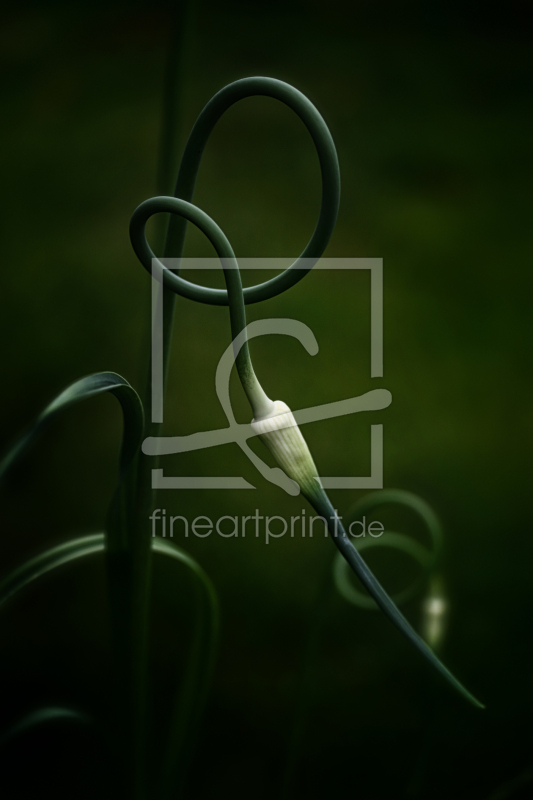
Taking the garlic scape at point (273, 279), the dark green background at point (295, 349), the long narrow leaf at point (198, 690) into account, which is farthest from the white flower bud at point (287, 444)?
the dark green background at point (295, 349)

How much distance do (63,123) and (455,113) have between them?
446mm

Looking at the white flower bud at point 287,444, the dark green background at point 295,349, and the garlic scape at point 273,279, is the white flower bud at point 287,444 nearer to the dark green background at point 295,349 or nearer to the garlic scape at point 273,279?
the garlic scape at point 273,279

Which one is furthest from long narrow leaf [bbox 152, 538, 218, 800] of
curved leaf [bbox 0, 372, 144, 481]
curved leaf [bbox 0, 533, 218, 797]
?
curved leaf [bbox 0, 372, 144, 481]

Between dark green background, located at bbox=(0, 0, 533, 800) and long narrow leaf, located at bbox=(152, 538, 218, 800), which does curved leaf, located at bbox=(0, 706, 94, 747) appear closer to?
long narrow leaf, located at bbox=(152, 538, 218, 800)

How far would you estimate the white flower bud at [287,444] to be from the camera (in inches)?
6.8

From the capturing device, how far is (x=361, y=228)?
0.62 meters

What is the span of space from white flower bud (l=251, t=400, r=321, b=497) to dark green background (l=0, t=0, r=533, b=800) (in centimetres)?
40

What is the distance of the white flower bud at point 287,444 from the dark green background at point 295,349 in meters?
0.40

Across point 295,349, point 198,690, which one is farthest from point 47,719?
point 295,349

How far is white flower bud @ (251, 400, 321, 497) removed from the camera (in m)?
0.17

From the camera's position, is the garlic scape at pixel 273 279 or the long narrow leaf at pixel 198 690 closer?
the garlic scape at pixel 273 279

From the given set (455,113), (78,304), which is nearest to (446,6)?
(455,113)

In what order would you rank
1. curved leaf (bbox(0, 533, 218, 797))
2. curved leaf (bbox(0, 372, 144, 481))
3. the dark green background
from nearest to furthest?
curved leaf (bbox(0, 372, 144, 481)), curved leaf (bbox(0, 533, 218, 797)), the dark green background

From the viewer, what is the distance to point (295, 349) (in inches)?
24.2
